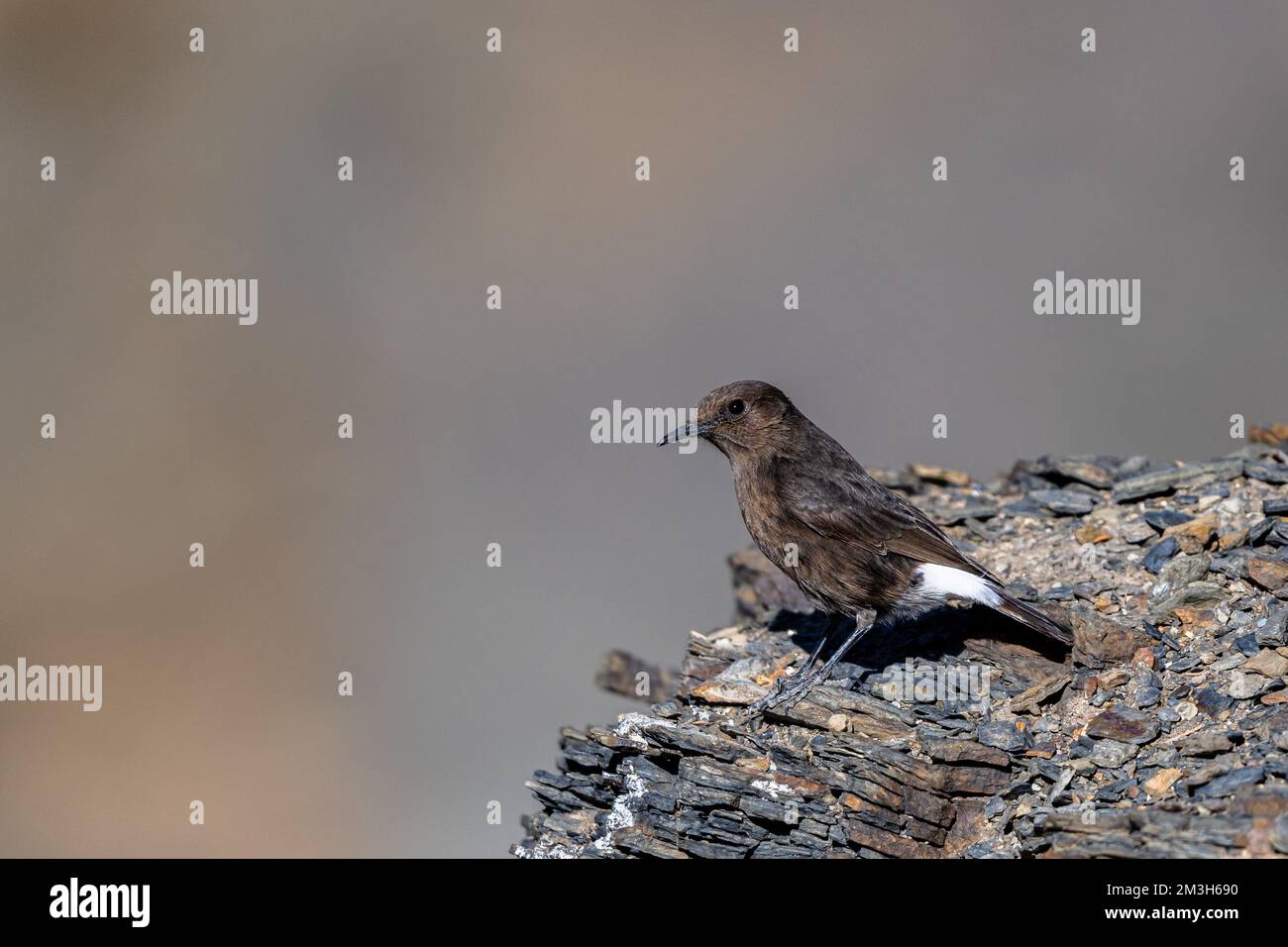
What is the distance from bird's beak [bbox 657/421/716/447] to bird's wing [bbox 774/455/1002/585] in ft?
2.34

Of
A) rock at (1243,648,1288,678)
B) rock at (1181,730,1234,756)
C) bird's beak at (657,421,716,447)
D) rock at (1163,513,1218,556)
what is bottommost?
rock at (1181,730,1234,756)

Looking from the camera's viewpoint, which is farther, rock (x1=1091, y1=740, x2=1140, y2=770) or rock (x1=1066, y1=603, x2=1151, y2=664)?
rock (x1=1066, y1=603, x2=1151, y2=664)

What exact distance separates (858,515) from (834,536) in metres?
0.26

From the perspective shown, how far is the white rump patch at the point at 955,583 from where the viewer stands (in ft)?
34.0

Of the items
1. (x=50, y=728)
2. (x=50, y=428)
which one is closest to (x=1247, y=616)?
(x=50, y=728)

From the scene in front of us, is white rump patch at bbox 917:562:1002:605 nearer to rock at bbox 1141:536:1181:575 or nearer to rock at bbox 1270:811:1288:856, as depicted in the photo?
rock at bbox 1141:536:1181:575

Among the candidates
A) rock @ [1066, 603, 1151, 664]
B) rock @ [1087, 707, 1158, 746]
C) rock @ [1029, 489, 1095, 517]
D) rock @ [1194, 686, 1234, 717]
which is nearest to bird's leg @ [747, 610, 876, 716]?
rock @ [1066, 603, 1151, 664]

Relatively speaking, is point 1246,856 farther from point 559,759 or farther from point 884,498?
point 559,759

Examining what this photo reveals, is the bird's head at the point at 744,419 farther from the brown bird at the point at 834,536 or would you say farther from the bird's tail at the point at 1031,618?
the bird's tail at the point at 1031,618

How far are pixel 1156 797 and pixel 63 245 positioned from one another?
121 ft

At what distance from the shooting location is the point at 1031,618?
1011cm

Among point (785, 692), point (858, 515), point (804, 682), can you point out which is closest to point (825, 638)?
point (804, 682)

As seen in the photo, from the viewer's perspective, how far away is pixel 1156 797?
8312 millimetres

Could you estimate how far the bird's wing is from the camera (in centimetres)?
1062
